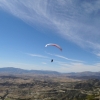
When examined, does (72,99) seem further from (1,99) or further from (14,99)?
(1,99)

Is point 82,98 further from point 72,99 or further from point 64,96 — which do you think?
point 64,96

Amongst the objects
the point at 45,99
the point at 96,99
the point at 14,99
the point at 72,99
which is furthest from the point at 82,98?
the point at 14,99

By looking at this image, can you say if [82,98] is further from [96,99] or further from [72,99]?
[96,99]

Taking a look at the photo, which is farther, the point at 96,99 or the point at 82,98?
the point at 82,98

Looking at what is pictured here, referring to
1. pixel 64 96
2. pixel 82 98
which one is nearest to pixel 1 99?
pixel 64 96

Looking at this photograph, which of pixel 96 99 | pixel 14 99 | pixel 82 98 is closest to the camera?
pixel 96 99

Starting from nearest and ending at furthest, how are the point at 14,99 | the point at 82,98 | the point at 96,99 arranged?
the point at 96,99 < the point at 82,98 < the point at 14,99

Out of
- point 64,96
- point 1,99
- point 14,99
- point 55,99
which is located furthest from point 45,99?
point 1,99

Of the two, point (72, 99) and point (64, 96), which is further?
point (64, 96)
